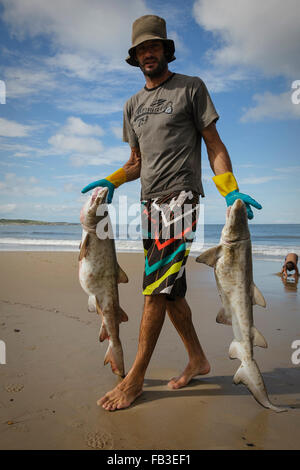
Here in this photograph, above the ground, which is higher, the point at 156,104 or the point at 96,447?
the point at 156,104

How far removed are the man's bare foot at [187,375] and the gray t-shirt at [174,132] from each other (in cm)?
168

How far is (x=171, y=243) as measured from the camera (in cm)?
328

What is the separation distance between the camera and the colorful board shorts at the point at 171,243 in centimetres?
323

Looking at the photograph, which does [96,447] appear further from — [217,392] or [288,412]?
[288,412]

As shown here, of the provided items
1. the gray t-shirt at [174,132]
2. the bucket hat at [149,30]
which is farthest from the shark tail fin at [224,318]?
the bucket hat at [149,30]

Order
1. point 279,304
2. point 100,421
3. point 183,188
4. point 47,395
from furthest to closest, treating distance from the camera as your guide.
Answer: point 279,304 → point 183,188 → point 47,395 → point 100,421

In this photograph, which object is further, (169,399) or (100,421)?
(169,399)

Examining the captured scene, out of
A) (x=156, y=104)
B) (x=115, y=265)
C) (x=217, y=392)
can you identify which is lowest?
(x=217, y=392)

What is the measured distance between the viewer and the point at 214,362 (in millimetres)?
4047

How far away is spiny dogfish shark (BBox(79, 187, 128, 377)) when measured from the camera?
11.0 ft

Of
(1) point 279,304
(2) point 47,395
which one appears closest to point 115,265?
(2) point 47,395
